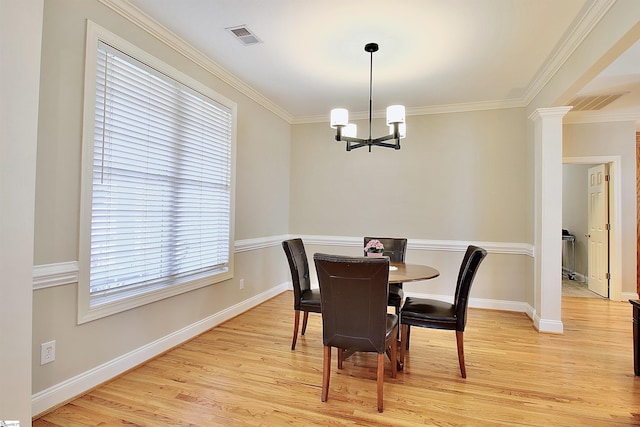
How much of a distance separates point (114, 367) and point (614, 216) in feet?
20.4

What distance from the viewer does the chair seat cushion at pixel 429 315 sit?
2.50 m

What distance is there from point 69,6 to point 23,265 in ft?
5.25

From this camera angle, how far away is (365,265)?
1.96m

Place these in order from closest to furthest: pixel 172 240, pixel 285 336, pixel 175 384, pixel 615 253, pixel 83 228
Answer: pixel 83 228
pixel 175 384
pixel 172 240
pixel 285 336
pixel 615 253

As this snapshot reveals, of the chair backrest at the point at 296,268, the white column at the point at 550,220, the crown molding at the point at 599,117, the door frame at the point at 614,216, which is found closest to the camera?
the chair backrest at the point at 296,268

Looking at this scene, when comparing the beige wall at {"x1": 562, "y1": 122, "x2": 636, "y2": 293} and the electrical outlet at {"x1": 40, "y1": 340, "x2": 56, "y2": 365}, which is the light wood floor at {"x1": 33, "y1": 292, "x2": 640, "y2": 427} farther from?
the beige wall at {"x1": 562, "y1": 122, "x2": 636, "y2": 293}

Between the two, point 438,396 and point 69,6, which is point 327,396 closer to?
point 438,396

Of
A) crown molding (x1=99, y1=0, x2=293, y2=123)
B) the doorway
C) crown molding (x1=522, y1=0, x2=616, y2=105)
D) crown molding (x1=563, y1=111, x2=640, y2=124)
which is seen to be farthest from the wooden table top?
the doorway

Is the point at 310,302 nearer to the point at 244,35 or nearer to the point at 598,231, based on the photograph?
the point at 244,35

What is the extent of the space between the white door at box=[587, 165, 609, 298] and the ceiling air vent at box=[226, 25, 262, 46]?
5196 millimetres

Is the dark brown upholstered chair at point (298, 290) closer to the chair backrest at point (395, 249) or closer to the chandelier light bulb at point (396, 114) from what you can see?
the chair backrest at point (395, 249)

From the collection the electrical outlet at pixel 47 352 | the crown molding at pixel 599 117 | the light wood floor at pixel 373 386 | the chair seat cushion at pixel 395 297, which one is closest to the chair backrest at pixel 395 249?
the chair seat cushion at pixel 395 297

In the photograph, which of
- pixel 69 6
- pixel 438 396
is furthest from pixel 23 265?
pixel 438 396

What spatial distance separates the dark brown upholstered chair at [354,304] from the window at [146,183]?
1.48 metres
